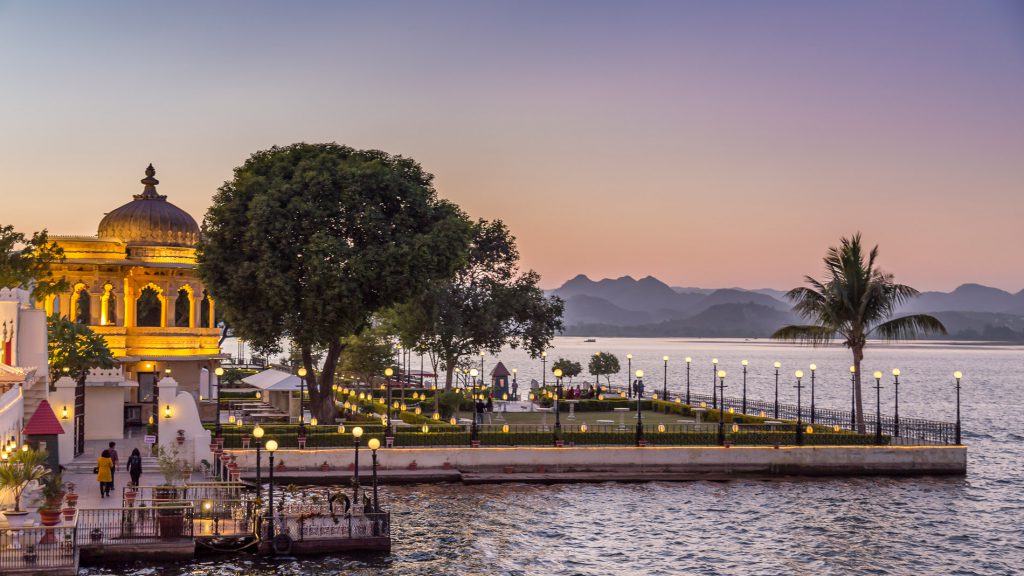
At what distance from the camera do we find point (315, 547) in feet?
103

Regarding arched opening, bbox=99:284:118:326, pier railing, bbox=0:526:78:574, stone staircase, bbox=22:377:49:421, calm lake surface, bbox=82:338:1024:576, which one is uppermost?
arched opening, bbox=99:284:118:326

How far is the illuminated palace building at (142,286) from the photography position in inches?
2248

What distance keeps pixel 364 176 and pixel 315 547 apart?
81.0ft

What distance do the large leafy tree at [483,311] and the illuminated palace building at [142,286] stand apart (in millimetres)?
14350

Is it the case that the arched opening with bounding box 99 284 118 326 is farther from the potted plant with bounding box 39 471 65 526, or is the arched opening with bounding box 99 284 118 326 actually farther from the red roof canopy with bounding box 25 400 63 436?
the potted plant with bounding box 39 471 65 526

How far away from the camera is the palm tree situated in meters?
55.4

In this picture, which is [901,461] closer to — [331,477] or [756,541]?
[756,541]

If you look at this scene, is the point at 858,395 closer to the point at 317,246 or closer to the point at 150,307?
the point at 317,246

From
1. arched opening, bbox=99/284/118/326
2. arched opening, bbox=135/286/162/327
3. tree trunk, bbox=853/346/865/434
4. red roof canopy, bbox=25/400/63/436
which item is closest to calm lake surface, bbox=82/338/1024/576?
tree trunk, bbox=853/346/865/434

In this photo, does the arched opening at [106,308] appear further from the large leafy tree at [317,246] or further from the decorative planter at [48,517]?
the decorative planter at [48,517]

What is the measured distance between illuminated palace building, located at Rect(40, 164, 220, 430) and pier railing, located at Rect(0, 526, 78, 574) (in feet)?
93.6

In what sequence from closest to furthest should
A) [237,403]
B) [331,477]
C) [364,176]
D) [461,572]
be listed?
[461,572] → [331,477] → [364,176] → [237,403]

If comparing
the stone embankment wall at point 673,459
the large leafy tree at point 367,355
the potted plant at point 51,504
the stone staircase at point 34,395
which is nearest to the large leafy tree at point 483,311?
the large leafy tree at point 367,355

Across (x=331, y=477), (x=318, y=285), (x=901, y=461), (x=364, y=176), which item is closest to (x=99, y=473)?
(x=331, y=477)
